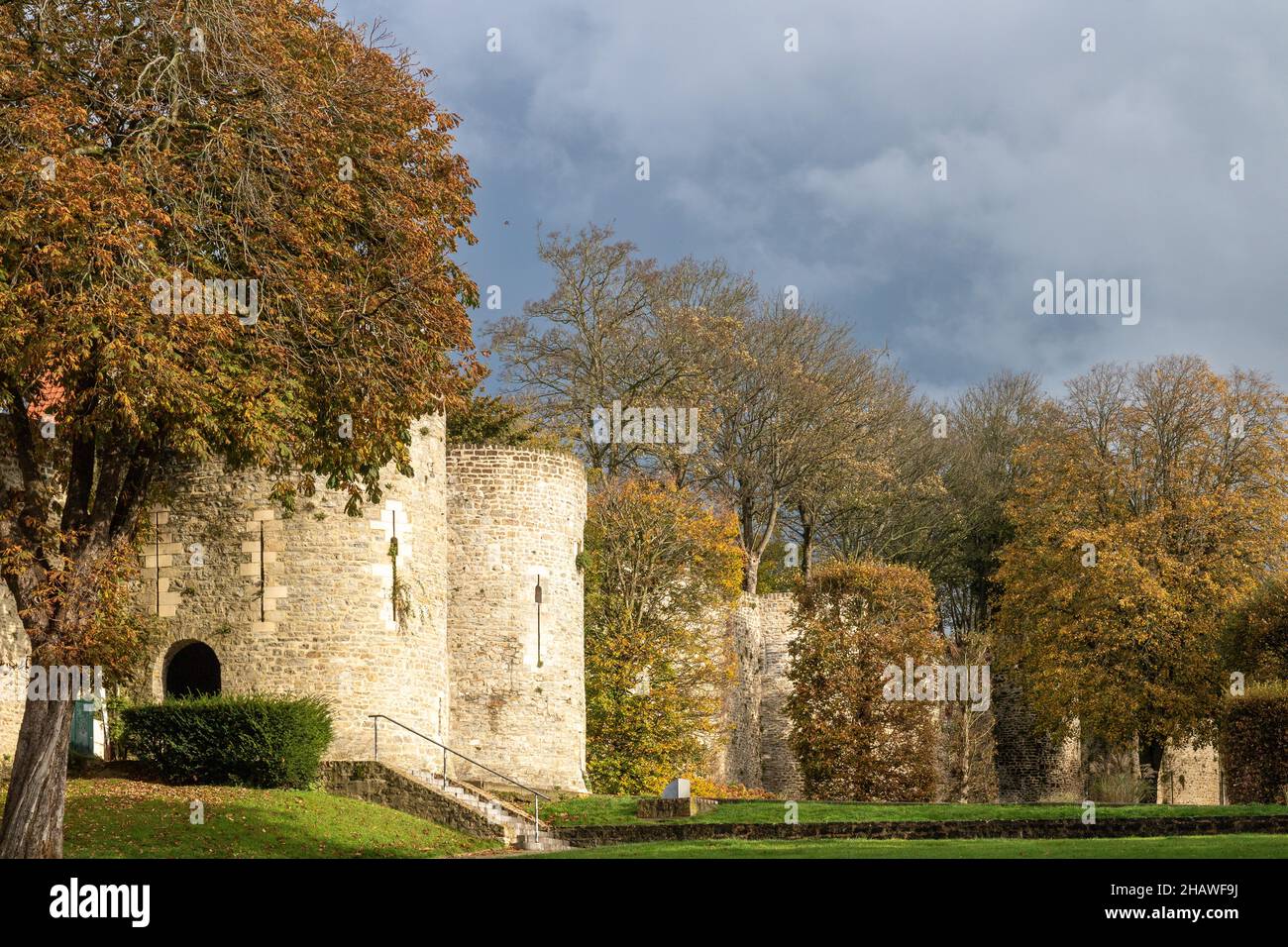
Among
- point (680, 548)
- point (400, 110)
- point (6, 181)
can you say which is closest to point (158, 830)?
point (6, 181)

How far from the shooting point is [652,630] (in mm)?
41188

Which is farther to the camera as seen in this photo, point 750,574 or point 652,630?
point 750,574

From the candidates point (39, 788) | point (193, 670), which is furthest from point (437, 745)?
point (39, 788)

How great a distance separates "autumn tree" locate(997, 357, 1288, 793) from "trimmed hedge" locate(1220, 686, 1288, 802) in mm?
9451

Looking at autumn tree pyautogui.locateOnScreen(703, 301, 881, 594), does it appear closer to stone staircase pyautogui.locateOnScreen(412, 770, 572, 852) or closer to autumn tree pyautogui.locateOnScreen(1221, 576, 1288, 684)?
autumn tree pyautogui.locateOnScreen(1221, 576, 1288, 684)

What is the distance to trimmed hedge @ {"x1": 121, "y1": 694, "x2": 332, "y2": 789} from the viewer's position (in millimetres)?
25500

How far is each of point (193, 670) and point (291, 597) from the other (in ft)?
12.5

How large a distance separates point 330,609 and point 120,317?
10.6 metres

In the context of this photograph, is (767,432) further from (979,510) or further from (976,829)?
(976,829)

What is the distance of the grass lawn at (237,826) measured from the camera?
70.4 ft

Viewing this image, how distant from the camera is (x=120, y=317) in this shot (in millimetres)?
18094

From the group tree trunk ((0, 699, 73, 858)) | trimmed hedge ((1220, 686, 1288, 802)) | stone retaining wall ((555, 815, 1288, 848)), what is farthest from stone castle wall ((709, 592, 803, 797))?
tree trunk ((0, 699, 73, 858))

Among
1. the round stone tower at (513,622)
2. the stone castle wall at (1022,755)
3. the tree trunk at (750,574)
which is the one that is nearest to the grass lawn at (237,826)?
the round stone tower at (513,622)

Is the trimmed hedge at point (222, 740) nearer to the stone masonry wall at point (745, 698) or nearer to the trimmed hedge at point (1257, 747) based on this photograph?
the trimmed hedge at point (1257, 747)
